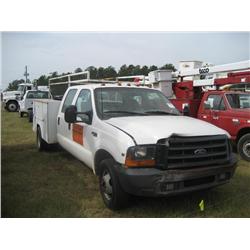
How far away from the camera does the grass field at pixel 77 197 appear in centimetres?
411

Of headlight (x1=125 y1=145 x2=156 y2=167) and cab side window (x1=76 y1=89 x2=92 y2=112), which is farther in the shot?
cab side window (x1=76 y1=89 x2=92 y2=112)

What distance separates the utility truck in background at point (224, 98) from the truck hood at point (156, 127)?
1.98 metres

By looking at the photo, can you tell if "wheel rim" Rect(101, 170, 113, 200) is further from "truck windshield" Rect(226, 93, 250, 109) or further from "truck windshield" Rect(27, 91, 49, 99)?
"truck windshield" Rect(27, 91, 49, 99)

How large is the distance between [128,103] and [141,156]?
144 centimetres

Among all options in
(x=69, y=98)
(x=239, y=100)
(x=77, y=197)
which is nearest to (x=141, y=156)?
(x=77, y=197)

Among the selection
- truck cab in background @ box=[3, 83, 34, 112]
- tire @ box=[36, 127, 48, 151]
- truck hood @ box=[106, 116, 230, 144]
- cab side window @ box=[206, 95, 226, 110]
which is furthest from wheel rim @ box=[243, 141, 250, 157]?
truck cab in background @ box=[3, 83, 34, 112]

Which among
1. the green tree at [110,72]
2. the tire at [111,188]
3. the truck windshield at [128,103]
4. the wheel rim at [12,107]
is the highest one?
the green tree at [110,72]

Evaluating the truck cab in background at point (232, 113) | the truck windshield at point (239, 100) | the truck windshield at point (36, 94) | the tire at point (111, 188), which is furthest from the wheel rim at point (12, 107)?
the tire at point (111, 188)

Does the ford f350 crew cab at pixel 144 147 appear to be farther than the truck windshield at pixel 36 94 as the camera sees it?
No

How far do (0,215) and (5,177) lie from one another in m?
1.96

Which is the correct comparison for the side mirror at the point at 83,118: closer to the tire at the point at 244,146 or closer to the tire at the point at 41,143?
the tire at the point at 41,143

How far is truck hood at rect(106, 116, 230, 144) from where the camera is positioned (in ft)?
12.2

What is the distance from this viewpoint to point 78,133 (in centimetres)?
526
